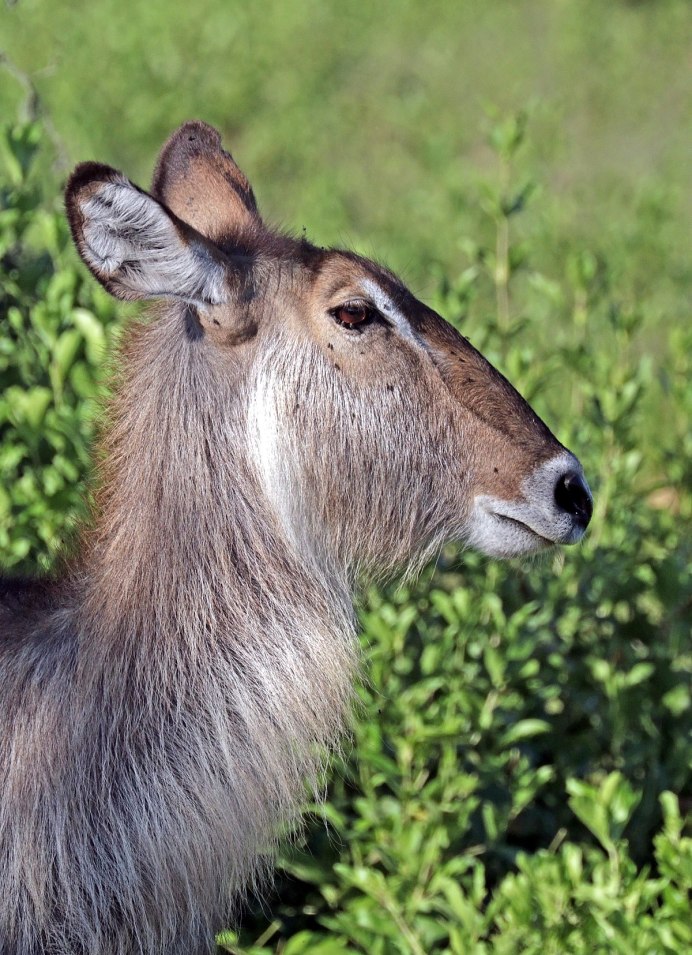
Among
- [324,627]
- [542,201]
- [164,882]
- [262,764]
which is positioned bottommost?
[164,882]

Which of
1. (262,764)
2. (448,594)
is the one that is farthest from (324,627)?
(448,594)

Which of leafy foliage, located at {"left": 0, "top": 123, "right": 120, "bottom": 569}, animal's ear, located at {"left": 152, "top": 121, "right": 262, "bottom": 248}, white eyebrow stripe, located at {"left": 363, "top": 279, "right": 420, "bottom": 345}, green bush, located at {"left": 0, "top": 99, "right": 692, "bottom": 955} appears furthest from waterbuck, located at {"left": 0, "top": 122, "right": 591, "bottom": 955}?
leafy foliage, located at {"left": 0, "top": 123, "right": 120, "bottom": 569}

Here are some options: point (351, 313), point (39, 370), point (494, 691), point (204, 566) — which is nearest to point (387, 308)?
point (351, 313)

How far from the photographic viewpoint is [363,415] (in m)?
2.89

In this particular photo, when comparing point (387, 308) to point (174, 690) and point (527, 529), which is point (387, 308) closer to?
point (527, 529)

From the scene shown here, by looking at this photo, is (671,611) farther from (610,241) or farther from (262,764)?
(610,241)

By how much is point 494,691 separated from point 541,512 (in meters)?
1.14

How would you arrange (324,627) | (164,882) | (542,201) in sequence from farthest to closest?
(542,201), (324,627), (164,882)

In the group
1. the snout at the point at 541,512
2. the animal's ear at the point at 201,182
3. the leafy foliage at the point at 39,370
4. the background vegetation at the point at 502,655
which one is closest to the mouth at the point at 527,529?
the snout at the point at 541,512

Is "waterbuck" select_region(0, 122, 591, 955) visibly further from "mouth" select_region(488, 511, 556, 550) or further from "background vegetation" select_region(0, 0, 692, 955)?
"background vegetation" select_region(0, 0, 692, 955)

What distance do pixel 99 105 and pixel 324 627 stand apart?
22.7ft

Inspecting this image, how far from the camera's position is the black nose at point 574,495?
288 centimetres

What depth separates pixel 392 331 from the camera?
2906 mm

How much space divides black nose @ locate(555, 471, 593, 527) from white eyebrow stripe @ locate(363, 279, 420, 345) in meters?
0.43
